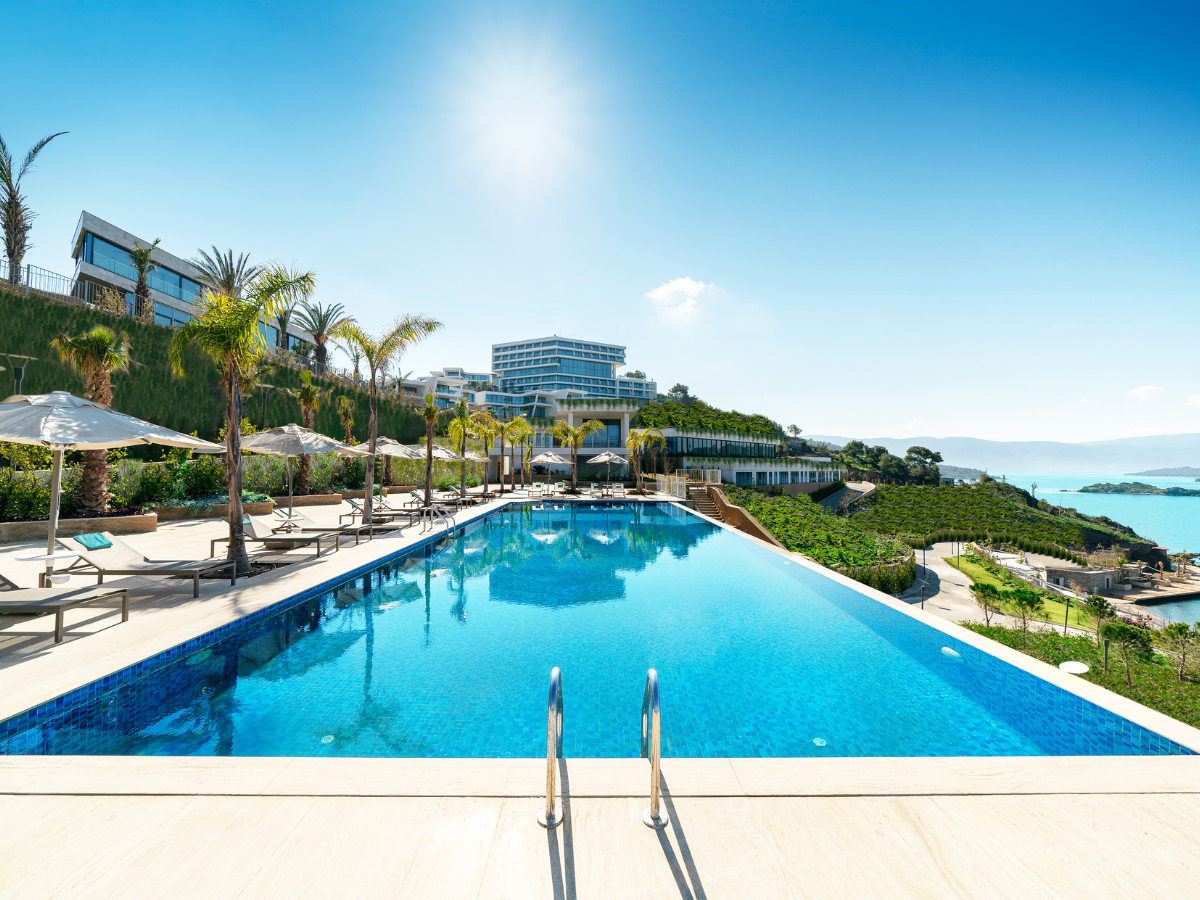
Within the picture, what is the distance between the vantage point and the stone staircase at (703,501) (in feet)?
77.1

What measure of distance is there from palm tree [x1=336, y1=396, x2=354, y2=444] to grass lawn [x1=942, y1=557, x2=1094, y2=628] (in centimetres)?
2988

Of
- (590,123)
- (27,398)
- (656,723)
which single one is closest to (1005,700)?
(656,723)

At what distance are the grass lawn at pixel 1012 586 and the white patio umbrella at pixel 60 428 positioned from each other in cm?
1991

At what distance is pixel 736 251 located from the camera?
22859 mm

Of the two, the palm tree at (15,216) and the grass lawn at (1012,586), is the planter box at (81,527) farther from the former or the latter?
the grass lawn at (1012,586)

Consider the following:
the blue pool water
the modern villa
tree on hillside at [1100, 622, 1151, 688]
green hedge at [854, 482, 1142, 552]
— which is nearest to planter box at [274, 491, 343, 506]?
the blue pool water

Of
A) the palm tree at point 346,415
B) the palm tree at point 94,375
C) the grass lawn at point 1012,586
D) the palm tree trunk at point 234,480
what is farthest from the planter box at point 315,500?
the grass lawn at point 1012,586

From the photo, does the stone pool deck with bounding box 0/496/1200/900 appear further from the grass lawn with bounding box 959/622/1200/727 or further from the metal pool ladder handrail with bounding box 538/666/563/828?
the grass lawn with bounding box 959/622/1200/727

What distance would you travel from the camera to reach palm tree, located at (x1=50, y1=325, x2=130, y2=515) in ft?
41.3

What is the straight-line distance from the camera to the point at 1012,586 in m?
20.8
